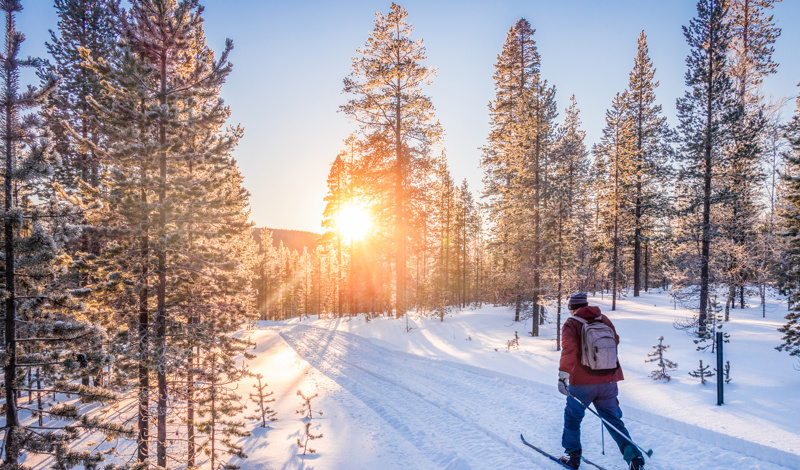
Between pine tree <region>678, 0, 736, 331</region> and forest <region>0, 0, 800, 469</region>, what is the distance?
0.27 feet

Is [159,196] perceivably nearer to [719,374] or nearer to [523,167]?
[719,374]

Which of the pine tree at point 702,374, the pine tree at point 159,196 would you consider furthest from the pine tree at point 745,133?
the pine tree at point 159,196

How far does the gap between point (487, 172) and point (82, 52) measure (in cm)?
2502

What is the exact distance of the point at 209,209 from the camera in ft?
30.9

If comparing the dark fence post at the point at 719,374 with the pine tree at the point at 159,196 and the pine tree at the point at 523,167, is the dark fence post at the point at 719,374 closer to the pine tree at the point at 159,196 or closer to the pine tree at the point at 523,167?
the pine tree at the point at 523,167

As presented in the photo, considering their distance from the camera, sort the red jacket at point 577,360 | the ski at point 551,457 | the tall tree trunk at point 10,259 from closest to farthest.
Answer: the ski at point 551,457, the red jacket at point 577,360, the tall tree trunk at point 10,259

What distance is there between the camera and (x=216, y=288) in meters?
10.1

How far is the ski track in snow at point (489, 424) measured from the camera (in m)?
5.56

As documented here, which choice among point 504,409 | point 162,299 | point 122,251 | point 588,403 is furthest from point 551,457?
point 122,251

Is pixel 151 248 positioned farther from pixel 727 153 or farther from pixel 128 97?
pixel 727 153

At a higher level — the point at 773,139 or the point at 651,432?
the point at 773,139

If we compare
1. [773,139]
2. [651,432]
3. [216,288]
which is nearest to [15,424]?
[216,288]

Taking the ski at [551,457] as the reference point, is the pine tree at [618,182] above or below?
above

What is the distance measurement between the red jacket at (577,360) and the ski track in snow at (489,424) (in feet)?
4.33
